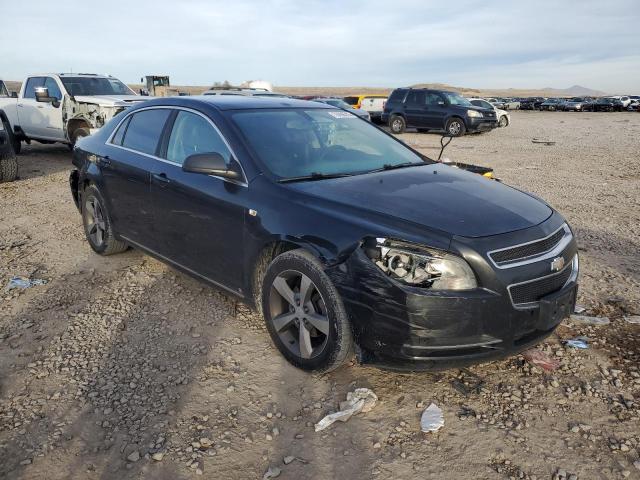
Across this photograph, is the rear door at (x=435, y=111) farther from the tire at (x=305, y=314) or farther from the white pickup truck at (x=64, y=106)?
the tire at (x=305, y=314)

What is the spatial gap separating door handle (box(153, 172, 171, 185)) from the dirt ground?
101 cm

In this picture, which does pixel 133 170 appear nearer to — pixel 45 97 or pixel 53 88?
pixel 45 97

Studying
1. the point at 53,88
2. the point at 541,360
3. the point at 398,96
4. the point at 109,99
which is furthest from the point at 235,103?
the point at 398,96

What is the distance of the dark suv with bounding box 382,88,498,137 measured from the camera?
20.1 m

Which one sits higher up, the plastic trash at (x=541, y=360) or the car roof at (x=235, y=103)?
the car roof at (x=235, y=103)

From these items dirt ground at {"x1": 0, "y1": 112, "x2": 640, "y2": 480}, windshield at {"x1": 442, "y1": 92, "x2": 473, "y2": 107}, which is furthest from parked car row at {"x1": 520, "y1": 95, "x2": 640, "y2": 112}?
dirt ground at {"x1": 0, "y1": 112, "x2": 640, "y2": 480}

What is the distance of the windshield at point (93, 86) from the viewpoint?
39.1 feet

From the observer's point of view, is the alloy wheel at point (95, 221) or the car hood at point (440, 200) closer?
the car hood at point (440, 200)

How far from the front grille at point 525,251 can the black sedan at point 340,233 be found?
11 millimetres

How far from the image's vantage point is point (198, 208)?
389 centimetres

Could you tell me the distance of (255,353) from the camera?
3637 mm

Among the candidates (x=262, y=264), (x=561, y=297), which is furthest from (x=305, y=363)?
(x=561, y=297)

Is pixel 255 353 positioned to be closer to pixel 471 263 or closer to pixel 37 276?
pixel 471 263

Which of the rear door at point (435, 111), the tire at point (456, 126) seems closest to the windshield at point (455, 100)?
the rear door at point (435, 111)
